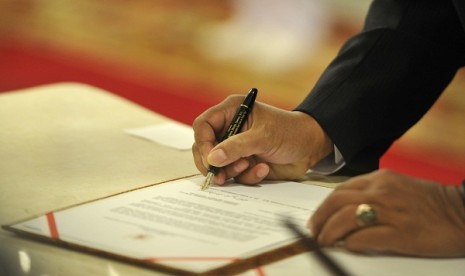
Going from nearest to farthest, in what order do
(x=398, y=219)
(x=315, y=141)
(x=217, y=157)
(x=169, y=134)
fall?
(x=398, y=219) < (x=217, y=157) < (x=315, y=141) < (x=169, y=134)

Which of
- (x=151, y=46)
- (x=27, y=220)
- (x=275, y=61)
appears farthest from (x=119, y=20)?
(x=27, y=220)

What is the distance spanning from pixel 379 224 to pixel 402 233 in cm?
3

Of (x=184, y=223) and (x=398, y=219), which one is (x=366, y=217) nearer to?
(x=398, y=219)

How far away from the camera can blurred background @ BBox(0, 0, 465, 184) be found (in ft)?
10.5

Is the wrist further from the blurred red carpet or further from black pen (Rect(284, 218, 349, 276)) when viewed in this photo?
the blurred red carpet

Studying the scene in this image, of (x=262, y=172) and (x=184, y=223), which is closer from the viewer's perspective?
→ (x=184, y=223)

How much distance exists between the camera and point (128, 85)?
11.3 ft

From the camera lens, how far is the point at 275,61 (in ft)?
12.5

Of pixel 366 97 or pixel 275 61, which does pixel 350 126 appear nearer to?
pixel 366 97

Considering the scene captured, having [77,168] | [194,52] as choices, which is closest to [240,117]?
[77,168]

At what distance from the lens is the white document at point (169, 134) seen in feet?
4.30

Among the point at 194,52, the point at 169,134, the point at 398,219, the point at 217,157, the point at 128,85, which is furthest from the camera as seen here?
the point at 194,52

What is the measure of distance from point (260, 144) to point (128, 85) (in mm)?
2400

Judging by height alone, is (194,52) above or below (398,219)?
below
